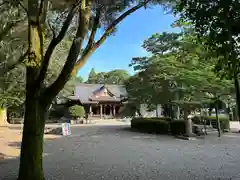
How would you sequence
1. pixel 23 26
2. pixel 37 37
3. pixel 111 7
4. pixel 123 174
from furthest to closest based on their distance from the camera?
pixel 23 26
pixel 123 174
pixel 111 7
pixel 37 37

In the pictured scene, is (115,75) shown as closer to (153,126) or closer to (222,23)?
(153,126)

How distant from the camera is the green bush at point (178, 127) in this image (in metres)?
14.6

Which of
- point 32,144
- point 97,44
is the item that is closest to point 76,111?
point 97,44

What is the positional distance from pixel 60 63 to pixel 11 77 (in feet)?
12.1

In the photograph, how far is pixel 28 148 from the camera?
4699 millimetres

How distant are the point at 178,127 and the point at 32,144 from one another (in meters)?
11.3

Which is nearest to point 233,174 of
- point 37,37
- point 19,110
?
point 37,37

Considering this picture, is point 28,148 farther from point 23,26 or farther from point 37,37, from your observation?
point 23,26

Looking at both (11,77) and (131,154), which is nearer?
(131,154)

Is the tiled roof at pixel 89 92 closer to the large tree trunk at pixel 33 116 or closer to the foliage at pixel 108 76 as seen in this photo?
the foliage at pixel 108 76

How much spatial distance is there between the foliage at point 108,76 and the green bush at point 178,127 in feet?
135

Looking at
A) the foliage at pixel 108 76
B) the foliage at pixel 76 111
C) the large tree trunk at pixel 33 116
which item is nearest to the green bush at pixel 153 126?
the large tree trunk at pixel 33 116

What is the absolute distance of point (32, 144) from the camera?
470cm

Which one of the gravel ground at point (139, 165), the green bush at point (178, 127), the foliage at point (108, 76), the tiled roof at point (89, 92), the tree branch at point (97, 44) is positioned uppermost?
the foliage at point (108, 76)
